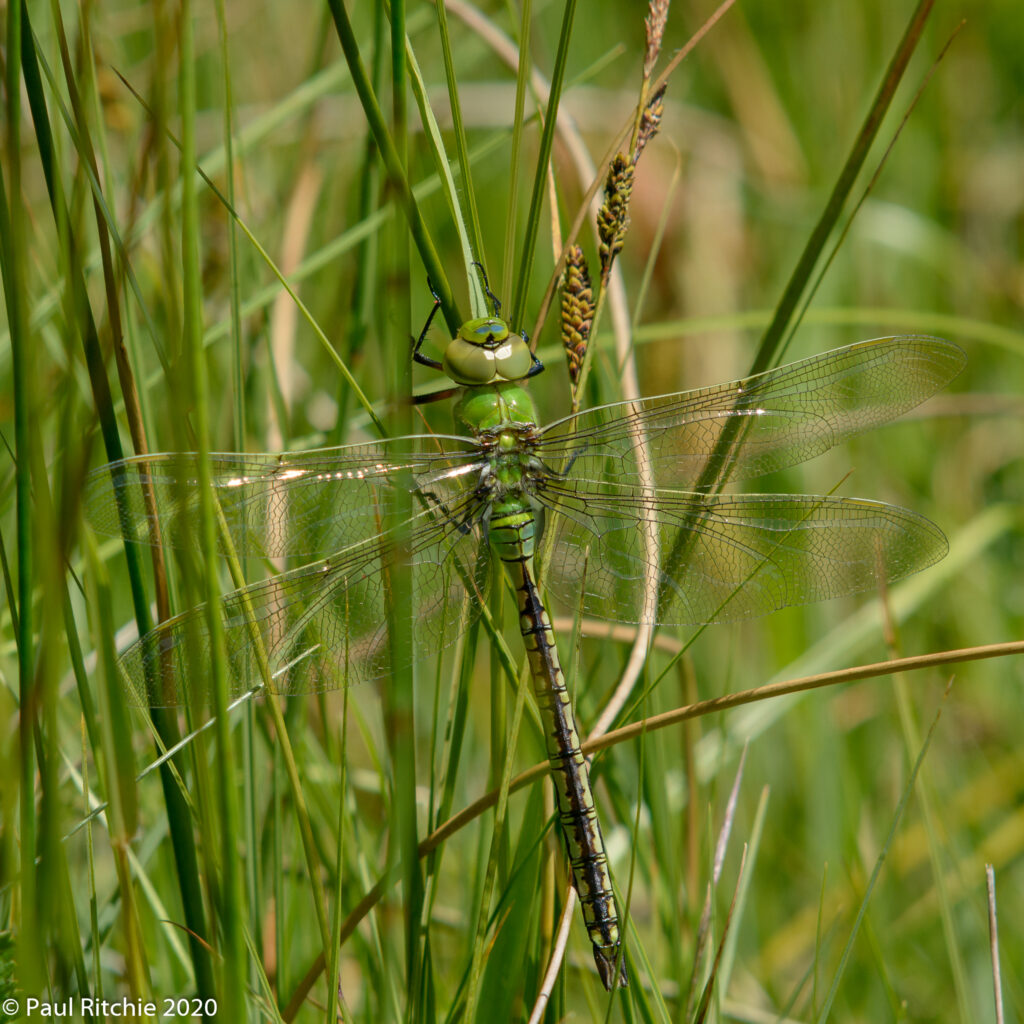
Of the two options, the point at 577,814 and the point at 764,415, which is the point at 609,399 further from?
the point at 577,814

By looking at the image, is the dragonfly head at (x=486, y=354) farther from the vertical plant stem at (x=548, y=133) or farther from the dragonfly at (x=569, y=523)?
the vertical plant stem at (x=548, y=133)

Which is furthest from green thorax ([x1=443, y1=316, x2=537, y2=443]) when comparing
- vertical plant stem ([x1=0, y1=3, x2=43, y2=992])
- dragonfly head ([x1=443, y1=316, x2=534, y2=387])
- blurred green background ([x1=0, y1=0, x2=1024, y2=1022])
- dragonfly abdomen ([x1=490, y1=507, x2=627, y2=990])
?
vertical plant stem ([x1=0, y1=3, x2=43, y2=992])

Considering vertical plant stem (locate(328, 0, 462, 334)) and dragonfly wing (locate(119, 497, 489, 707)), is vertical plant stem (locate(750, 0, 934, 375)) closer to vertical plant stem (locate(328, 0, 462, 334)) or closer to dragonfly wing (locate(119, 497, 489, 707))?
vertical plant stem (locate(328, 0, 462, 334))

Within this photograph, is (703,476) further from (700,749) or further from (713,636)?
(713,636)

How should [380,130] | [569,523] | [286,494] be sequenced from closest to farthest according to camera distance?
[380,130], [286,494], [569,523]

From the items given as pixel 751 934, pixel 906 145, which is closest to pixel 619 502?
pixel 751 934

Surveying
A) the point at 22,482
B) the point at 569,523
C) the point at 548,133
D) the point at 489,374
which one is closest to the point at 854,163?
the point at 548,133
